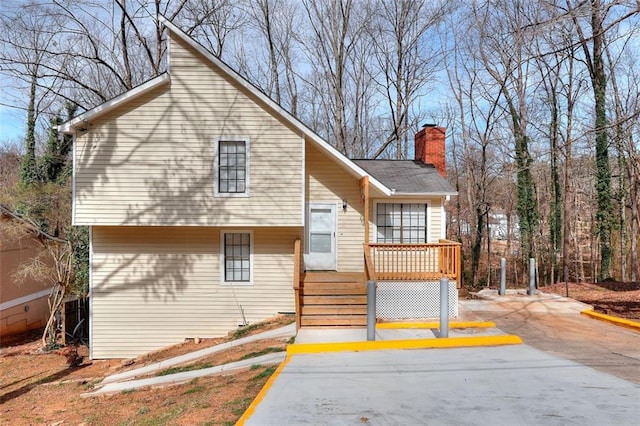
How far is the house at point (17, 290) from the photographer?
14.2 metres

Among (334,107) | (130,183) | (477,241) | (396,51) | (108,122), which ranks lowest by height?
(477,241)

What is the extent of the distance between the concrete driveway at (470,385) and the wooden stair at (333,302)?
193cm

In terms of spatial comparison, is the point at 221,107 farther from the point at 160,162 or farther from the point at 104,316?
the point at 104,316

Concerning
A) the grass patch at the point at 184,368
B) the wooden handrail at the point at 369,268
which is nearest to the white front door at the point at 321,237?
the wooden handrail at the point at 369,268

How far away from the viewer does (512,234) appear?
3142 centimetres

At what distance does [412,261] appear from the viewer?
10477 millimetres

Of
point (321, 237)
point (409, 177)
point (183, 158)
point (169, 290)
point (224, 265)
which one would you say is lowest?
point (169, 290)

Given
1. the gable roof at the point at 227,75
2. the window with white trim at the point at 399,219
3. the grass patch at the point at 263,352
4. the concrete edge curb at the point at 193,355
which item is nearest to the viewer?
the grass patch at the point at 263,352

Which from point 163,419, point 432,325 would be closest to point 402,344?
point 432,325

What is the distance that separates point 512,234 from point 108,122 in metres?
29.8

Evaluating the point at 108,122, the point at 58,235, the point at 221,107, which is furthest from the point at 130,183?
the point at 58,235

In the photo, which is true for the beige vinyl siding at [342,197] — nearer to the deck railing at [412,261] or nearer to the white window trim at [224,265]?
the deck railing at [412,261]

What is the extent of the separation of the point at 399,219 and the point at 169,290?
697 centimetres

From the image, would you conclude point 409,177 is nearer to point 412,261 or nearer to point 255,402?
point 412,261
